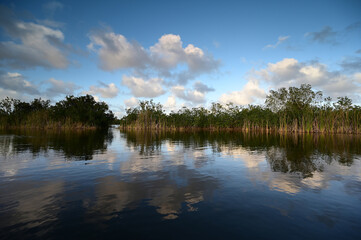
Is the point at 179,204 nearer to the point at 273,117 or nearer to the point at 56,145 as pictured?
the point at 56,145

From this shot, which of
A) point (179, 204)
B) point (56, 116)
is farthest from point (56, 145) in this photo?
point (56, 116)

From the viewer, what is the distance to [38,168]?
9953 mm

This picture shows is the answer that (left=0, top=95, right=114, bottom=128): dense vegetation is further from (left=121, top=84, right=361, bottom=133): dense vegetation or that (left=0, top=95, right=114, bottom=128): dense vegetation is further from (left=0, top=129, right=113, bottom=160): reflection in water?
(left=0, top=129, right=113, bottom=160): reflection in water

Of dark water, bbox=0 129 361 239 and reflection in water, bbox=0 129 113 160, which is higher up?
reflection in water, bbox=0 129 113 160

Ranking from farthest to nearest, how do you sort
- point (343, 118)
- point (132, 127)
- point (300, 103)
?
point (132, 127) < point (300, 103) < point (343, 118)

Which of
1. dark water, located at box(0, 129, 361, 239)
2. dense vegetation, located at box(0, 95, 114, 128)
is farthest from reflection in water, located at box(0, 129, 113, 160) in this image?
dense vegetation, located at box(0, 95, 114, 128)

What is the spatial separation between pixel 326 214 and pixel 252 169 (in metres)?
4.99

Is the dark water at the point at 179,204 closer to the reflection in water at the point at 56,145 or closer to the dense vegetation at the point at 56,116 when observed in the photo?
the reflection in water at the point at 56,145

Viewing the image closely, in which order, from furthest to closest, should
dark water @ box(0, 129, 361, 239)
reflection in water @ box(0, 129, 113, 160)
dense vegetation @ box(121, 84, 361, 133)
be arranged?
dense vegetation @ box(121, 84, 361, 133)
reflection in water @ box(0, 129, 113, 160)
dark water @ box(0, 129, 361, 239)

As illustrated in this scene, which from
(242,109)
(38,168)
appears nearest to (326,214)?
(38,168)

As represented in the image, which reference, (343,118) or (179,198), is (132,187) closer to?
(179,198)

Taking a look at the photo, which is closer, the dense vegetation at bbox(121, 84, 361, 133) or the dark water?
the dark water

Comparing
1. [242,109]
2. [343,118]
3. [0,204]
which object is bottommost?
[0,204]

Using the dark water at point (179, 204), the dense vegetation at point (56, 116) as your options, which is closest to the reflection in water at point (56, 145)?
the dark water at point (179, 204)
